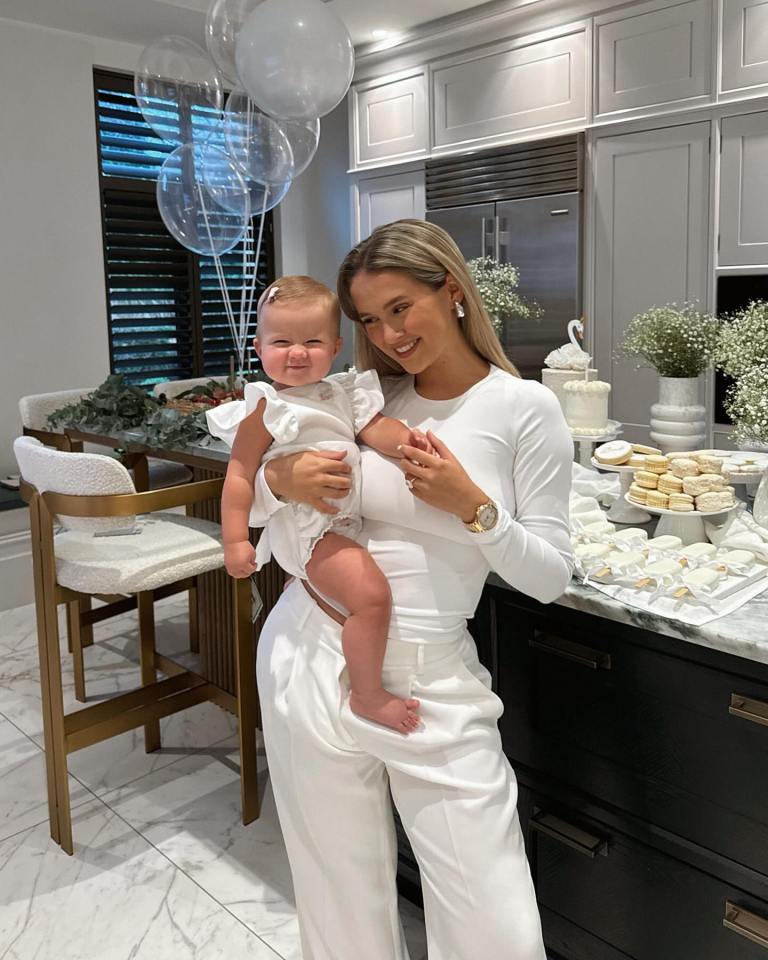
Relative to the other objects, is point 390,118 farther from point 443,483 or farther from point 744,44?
point 443,483

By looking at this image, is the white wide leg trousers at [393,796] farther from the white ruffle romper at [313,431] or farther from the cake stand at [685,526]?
the cake stand at [685,526]

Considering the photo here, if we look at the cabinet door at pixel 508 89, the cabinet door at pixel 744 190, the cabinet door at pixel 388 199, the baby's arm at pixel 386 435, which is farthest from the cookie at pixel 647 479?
the cabinet door at pixel 388 199

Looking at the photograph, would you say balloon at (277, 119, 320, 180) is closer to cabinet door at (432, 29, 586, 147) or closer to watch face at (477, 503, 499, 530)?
cabinet door at (432, 29, 586, 147)

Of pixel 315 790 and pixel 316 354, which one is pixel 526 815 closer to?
pixel 315 790

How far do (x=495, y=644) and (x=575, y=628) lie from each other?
202mm

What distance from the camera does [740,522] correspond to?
1.72 metres

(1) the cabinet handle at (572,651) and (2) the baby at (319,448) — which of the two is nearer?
(2) the baby at (319,448)

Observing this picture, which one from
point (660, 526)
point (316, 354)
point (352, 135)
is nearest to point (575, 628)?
point (660, 526)

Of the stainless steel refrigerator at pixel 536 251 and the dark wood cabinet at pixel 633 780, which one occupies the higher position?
the stainless steel refrigerator at pixel 536 251

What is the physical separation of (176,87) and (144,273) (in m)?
1.85

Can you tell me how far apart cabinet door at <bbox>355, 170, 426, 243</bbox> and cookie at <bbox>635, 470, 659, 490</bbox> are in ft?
12.0

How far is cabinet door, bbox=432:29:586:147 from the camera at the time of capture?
4340mm

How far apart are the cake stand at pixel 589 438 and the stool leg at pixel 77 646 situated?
1688 mm

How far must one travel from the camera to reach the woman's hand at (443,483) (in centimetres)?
121
